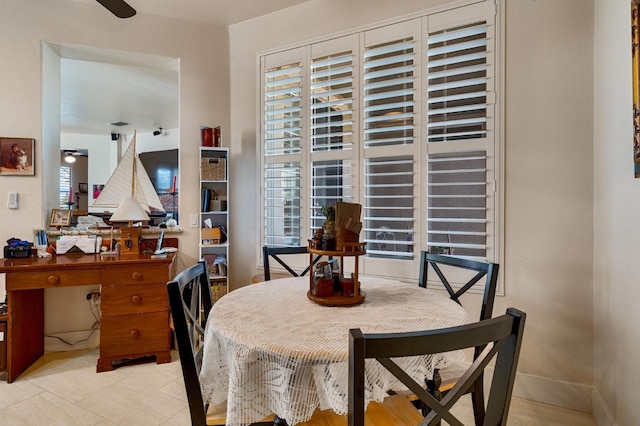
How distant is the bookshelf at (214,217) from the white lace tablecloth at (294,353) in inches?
65.7

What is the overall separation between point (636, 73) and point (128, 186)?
10.9 feet

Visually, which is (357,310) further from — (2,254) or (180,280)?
(2,254)

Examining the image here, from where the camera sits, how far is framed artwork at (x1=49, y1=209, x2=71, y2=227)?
2.89 m

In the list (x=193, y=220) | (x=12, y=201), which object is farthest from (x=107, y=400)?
(x=12, y=201)

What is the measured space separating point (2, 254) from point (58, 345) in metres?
0.87

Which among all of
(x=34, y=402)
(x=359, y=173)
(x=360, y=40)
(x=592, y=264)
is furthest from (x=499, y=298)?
(x=34, y=402)

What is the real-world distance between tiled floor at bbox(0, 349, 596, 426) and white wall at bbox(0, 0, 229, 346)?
61cm

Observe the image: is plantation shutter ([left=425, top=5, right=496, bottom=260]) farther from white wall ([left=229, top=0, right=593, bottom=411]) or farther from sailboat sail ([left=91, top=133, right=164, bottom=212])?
Answer: sailboat sail ([left=91, top=133, right=164, bottom=212])

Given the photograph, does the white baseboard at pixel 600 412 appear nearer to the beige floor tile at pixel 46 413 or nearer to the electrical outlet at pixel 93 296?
Answer: the beige floor tile at pixel 46 413

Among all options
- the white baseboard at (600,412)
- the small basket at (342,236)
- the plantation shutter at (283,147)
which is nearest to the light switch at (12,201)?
the plantation shutter at (283,147)

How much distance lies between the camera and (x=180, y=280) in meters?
1.39

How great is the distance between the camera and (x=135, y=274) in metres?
2.58

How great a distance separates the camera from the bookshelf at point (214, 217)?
10.1 ft

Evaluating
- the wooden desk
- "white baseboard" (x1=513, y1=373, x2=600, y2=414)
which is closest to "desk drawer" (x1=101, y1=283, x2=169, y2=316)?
the wooden desk
